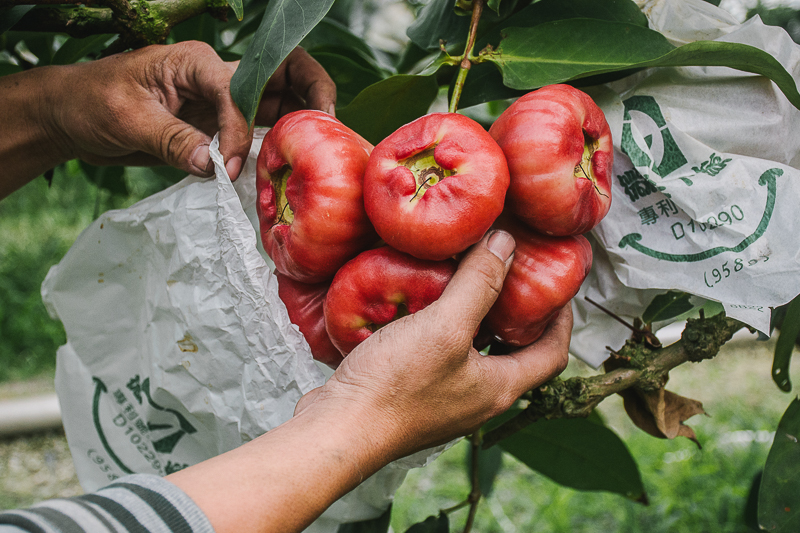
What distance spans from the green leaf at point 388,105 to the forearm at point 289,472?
1.54ft

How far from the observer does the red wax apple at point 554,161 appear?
2.23 ft

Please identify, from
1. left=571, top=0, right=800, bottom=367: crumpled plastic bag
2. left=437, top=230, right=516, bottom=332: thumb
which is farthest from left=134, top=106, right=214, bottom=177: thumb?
left=571, top=0, right=800, bottom=367: crumpled plastic bag

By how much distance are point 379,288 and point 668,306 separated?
517 millimetres

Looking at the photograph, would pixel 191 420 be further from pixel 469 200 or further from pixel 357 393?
pixel 469 200

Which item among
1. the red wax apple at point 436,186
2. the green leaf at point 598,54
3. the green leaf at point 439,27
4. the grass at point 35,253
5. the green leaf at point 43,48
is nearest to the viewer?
the red wax apple at point 436,186

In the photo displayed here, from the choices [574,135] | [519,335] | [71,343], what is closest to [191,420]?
[71,343]

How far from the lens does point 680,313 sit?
0.95 metres

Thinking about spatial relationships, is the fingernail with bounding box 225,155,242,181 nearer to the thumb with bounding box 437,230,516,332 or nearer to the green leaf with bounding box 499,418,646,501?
the thumb with bounding box 437,230,516,332

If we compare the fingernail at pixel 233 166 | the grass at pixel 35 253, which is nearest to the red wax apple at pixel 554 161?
the fingernail at pixel 233 166

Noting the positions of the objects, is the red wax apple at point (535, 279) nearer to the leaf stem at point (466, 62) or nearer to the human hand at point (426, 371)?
the human hand at point (426, 371)

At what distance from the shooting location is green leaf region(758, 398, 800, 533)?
87 cm

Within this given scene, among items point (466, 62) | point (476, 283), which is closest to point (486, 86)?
point (466, 62)

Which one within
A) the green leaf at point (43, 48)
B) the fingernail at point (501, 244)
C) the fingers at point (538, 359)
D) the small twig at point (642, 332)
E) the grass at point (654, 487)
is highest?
the green leaf at point (43, 48)

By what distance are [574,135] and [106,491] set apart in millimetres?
603
